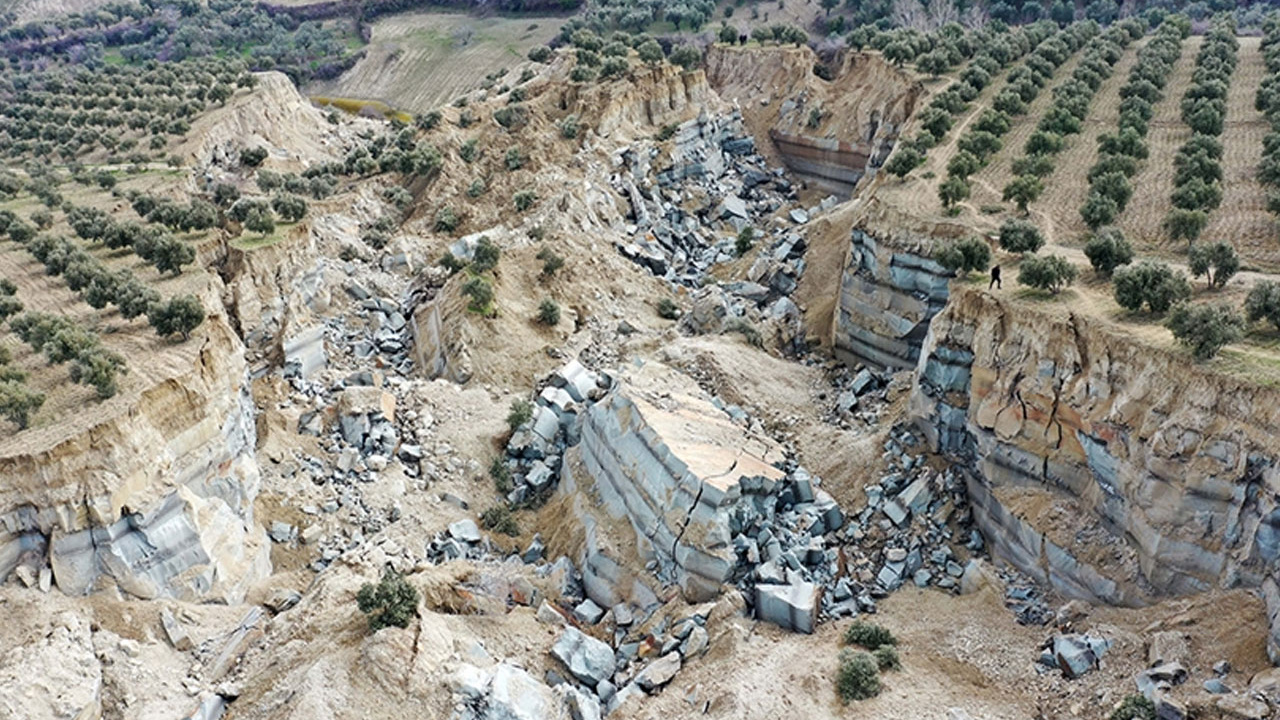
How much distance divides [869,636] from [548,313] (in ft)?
72.8

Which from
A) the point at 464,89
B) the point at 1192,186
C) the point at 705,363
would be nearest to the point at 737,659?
the point at 705,363

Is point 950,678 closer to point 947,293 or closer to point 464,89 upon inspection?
point 947,293

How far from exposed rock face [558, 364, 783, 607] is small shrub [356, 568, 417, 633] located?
6.44 metres

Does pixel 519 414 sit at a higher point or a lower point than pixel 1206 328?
lower

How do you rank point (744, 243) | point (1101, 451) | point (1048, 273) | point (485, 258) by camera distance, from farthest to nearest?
point (744, 243), point (485, 258), point (1048, 273), point (1101, 451)

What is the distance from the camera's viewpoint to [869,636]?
81.3 ft

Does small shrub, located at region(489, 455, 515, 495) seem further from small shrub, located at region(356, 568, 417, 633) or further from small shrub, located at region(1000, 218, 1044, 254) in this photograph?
small shrub, located at region(1000, 218, 1044, 254)

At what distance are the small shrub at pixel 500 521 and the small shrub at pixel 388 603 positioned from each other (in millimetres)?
7813

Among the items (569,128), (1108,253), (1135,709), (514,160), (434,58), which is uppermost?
(1108,253)

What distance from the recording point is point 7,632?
23875 millimetres

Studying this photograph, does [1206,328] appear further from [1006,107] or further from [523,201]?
[523,201]

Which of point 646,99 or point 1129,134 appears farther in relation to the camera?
point 646,99

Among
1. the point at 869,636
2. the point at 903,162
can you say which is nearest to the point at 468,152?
the point at 903,162

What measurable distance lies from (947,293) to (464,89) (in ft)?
219
